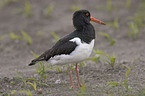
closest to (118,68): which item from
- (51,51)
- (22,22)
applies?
(51,51)

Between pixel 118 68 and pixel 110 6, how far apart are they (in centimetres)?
509

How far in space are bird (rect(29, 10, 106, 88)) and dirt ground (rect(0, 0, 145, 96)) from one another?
1.80ft

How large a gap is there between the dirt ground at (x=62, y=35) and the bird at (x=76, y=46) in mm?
548

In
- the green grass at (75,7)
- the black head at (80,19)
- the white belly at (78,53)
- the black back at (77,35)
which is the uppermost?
the green grass at (75,7)

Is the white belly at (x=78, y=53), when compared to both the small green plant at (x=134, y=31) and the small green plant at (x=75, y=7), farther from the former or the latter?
the small green plant at (x=75, y=7)

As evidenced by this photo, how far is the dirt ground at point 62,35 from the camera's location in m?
4.86

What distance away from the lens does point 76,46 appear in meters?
4.63

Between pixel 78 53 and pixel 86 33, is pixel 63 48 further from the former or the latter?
pixel 86 33

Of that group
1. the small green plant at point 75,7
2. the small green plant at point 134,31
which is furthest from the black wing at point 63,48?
the small green plant at point 75,7

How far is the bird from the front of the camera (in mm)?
4621

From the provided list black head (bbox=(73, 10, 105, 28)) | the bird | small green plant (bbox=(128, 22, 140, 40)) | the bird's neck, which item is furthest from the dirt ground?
black head (bbox=(73, 10, 105, 28))

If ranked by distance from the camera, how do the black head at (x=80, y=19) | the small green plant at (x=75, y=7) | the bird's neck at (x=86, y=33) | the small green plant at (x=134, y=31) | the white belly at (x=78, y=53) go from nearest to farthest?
the white belly at (x=78, y=53) < the bird's neck at (x=86, y=33) < the black head at (x=80, y=19) < the small green plant at (x=134, y=31) < the small green plant at (x=75, y=7)

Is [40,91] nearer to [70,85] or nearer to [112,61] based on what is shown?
[70,85]

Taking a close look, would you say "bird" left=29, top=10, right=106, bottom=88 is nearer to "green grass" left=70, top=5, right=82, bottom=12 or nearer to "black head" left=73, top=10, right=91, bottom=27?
"black head" left=73, top=10, right=91, bottom=27
